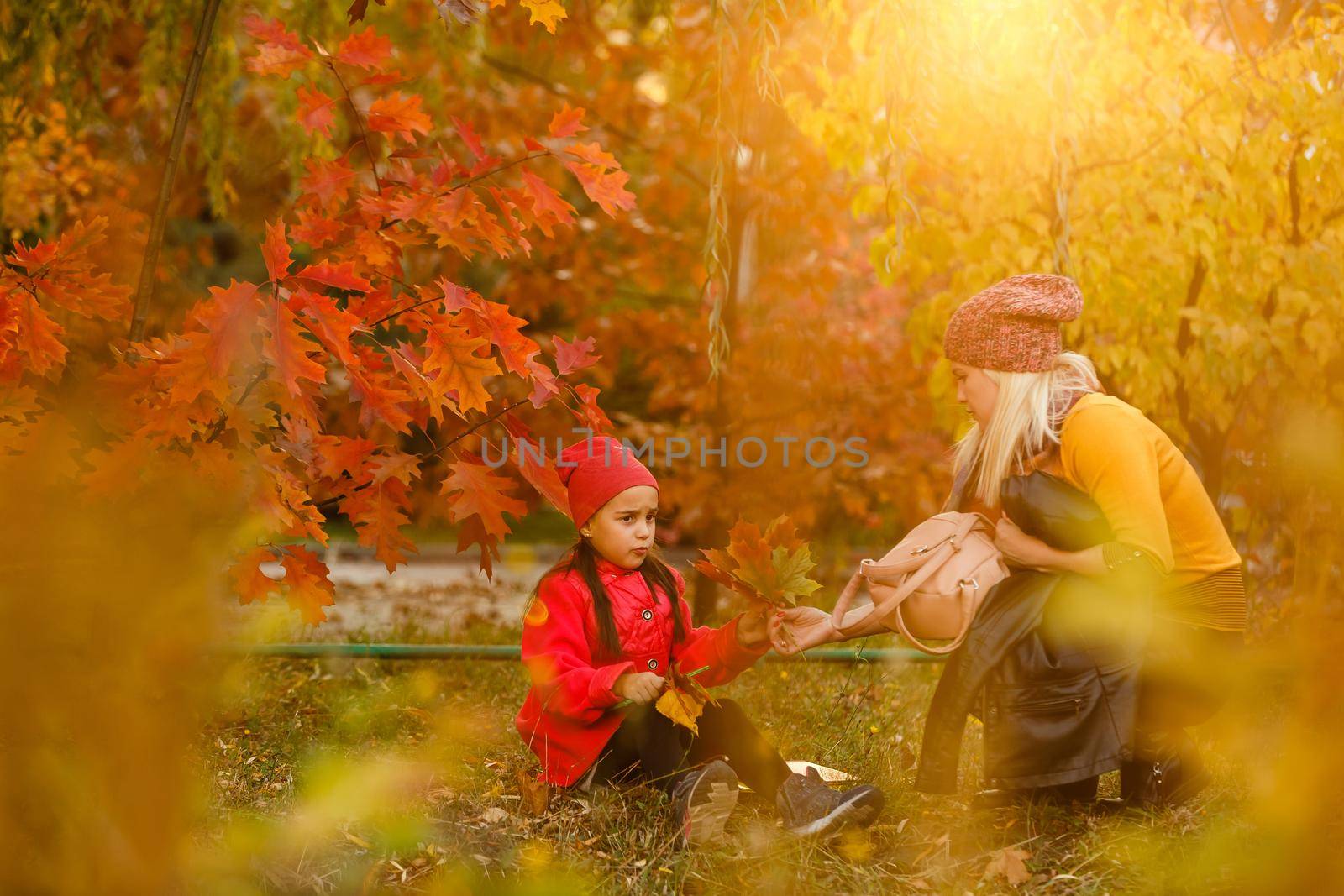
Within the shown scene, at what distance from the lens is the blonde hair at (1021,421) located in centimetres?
283

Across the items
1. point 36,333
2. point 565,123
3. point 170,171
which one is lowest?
point 36,333

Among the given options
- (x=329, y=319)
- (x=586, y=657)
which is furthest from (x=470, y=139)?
(x=586, y=657)

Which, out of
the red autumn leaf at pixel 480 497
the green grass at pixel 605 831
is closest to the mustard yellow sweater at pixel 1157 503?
the green grass at pixel 605 831

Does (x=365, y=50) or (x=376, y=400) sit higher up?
(x=365, y=50)

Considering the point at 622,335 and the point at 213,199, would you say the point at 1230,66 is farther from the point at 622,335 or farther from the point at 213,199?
the point at 213,199

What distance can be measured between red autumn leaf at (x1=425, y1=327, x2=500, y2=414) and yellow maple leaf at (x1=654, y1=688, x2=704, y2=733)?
→ 2.30 feet

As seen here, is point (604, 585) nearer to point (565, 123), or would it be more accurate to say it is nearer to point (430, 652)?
point (565, 123)

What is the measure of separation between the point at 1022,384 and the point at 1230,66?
2789 mm

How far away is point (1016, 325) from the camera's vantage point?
2822mm

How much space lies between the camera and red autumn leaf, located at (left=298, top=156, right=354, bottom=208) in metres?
2.73

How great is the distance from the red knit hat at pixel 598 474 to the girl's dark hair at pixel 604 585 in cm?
8

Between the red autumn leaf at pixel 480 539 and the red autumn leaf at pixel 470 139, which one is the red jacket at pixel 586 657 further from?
the red autumn leaf at pixel 470 139

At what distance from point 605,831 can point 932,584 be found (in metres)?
0.90

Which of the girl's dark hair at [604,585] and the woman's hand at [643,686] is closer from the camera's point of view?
the woman's hand at [643,686]
